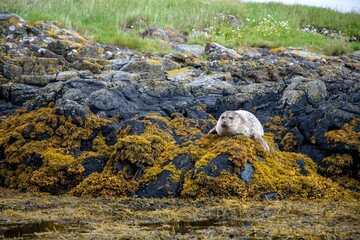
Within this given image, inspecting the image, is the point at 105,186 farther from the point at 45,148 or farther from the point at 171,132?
the point at 171,132

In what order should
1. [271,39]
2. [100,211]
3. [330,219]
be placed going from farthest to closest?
[271,39], [100,211], [330,219]

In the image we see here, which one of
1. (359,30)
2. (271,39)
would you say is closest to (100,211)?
(271,39)

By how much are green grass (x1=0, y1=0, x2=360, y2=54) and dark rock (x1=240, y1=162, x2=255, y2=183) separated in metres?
10.6

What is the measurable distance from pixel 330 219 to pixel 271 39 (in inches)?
679

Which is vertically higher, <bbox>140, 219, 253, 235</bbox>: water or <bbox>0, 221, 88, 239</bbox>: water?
<bbox>140, 219, 253, 235</bbox>: water

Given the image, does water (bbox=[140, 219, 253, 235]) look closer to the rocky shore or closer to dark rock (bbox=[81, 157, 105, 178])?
the rocky shore

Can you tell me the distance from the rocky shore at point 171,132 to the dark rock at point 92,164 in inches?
0.7

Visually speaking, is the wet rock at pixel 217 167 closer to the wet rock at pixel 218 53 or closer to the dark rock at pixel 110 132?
the dark rock at pixel 110 132

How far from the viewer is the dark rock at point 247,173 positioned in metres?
8.01

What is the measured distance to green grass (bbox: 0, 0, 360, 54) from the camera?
19.9 m

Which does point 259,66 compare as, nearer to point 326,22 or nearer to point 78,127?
point 78,127

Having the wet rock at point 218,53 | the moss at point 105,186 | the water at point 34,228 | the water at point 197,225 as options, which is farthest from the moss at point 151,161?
the wet rock at point 218,53

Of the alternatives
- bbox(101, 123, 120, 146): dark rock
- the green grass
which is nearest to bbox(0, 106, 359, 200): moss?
bbox(101, 123, 120, 146): dark rock

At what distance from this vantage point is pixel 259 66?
46.3 ft
